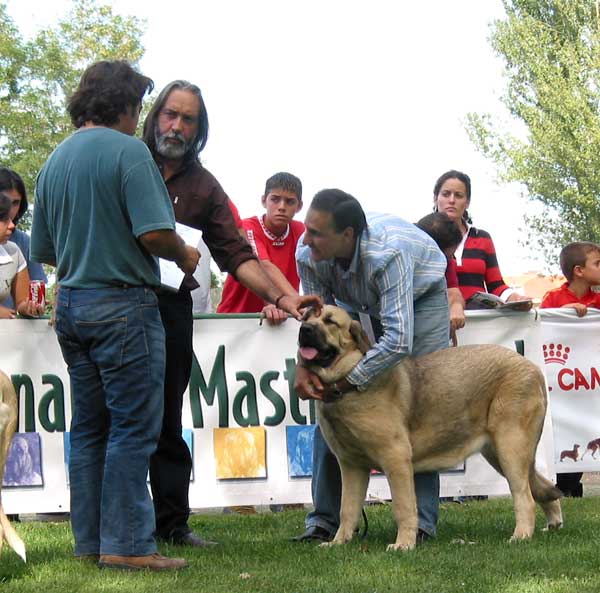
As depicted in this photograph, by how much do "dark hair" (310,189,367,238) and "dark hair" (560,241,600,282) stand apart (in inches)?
142

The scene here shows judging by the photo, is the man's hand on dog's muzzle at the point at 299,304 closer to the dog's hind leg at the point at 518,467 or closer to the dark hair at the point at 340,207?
the dark hair at the point at 340,207

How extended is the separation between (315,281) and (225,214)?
64 centimetres

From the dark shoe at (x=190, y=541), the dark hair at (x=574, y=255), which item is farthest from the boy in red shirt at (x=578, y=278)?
the dark shoe at (x=190, y=541)

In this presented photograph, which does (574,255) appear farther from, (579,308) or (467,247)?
(467,247)

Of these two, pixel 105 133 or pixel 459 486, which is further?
pixel 459 486

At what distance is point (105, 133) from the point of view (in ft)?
14.8

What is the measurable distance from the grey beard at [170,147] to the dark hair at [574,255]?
399 cm

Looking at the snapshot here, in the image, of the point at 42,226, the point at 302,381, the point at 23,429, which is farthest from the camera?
the point at 23,429

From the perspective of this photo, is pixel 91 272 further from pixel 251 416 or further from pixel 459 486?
pixel 459 486

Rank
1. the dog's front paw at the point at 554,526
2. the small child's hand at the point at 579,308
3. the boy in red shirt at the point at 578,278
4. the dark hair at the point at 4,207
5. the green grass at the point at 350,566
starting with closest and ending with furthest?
the green grass at the point at 350,566
the dog's front paw at the point at 554,526
the dark hair at the point at 4,207
the small child's hand at the point at 579,308
the boy in red shirt at the point at 578,278

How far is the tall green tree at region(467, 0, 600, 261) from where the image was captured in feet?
106

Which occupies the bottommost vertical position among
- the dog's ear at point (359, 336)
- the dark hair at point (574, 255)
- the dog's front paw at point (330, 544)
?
the dog's front paw at point (330, 544)

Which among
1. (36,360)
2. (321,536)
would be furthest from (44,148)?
(321,536)

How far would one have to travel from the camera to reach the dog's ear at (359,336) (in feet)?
17.4
